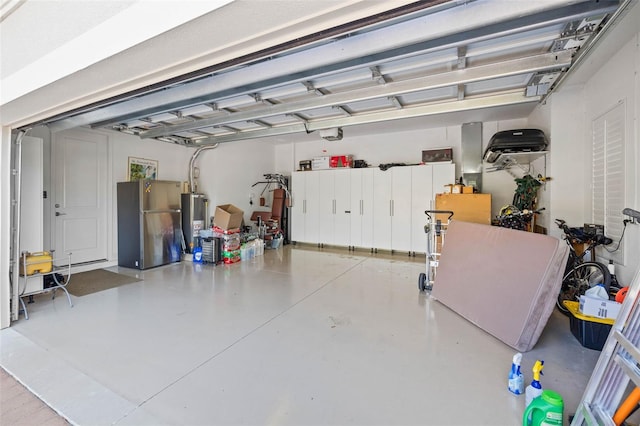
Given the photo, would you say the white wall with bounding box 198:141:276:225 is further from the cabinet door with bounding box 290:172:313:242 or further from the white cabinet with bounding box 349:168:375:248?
the white cabinet with bounding box 349:168:375:248

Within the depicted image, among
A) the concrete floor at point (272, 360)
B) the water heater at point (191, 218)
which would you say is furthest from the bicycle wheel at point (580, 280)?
the water heater at point (191, 218)

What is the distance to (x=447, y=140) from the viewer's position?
19.7 feet

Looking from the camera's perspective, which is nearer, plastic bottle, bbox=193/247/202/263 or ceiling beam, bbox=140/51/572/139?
ceiling beam, bbox=140/51/572/139

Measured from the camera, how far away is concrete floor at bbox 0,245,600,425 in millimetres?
1640

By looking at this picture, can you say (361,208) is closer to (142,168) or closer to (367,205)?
(367,205)

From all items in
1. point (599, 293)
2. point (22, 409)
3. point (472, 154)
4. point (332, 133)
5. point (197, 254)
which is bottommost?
point (22, 409)

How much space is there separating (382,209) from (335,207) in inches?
47.4

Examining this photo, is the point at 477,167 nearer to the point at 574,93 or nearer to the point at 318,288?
the point at 574,93

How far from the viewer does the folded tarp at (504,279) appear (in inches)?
88.5

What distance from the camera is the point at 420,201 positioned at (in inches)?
231

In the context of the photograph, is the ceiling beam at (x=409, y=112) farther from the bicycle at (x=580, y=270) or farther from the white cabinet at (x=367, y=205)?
the white cabinet at (x=367, y=205)

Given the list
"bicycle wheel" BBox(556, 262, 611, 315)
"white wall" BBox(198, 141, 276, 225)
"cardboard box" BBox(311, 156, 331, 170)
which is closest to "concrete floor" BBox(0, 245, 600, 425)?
"bicycle wheel" BBox(556, 262, 611, 315)

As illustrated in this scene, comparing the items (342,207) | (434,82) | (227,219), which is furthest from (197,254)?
(434,82)

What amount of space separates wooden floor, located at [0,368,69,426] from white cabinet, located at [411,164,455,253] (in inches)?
226
